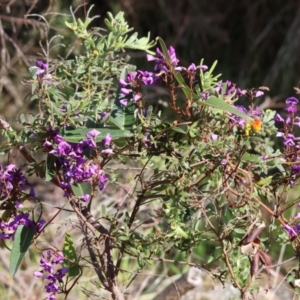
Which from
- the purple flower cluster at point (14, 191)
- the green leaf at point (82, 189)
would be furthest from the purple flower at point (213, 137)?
the purple flower cluster at point (14, 191)

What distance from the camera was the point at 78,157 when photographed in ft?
3.45

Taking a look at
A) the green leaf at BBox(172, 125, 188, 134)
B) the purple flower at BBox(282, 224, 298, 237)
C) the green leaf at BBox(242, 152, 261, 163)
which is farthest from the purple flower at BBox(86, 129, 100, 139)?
the purple flower at BBox(282, 224, 298, 237)

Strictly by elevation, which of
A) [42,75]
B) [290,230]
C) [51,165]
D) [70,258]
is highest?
[42,75]

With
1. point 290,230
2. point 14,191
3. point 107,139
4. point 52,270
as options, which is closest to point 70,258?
point 52,270

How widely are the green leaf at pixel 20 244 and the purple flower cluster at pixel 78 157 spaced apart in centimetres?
10

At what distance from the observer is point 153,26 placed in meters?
4.04

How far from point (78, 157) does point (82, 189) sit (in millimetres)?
54

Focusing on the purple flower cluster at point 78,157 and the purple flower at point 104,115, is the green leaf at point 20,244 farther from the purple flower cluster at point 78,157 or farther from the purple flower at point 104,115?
the purple flower at point 104,115

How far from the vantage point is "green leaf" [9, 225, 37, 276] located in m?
1.08

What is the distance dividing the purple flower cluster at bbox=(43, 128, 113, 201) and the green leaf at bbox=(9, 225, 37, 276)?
0.33 feet

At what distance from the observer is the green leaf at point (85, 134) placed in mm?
1040

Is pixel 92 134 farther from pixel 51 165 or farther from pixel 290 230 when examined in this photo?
pixel 290 230

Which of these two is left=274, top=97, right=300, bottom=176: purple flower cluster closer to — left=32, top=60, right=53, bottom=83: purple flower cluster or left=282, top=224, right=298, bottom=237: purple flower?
left=282, top=224, right=298, bottom=237: purple flower

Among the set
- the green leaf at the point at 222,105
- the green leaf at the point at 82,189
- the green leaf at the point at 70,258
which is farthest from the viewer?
the green leaf at the point at 70,258
